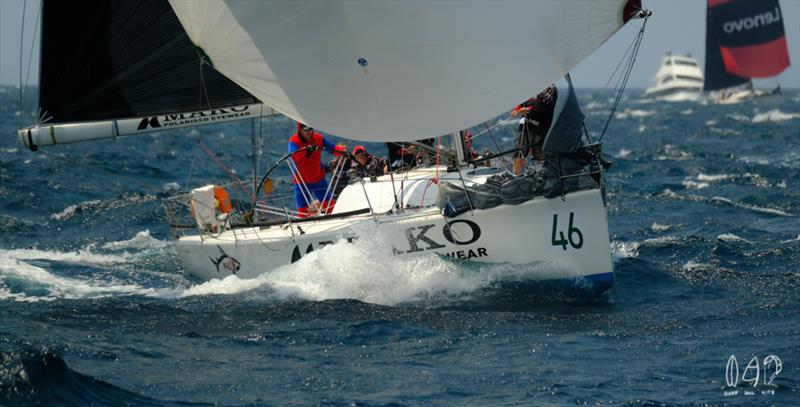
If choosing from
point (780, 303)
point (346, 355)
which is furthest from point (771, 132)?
point (346, 355)

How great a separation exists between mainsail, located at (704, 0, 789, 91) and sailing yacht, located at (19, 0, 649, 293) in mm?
59091

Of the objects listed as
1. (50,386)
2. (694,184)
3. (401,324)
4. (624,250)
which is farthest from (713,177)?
(50,386)

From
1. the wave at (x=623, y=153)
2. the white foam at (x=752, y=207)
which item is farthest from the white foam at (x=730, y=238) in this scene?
the wave at (x=623, y=153)

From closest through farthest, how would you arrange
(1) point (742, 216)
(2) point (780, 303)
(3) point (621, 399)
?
(3) point (621, 399) → (2) point (780, 303) → (1) point (742, 216)

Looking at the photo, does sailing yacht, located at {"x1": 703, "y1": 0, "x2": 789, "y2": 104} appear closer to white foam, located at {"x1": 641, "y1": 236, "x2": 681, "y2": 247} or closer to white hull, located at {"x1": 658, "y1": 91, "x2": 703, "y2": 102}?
white hull, located at {"x1": 658, "y1": 91, "x2": 703, "y2": 102}

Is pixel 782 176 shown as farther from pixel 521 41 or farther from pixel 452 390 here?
pixel 452 390

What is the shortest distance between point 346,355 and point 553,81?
11.0ft

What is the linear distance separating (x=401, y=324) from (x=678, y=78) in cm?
13484

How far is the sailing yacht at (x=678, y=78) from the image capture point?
138 metres

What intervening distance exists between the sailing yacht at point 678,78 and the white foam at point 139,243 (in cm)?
12405

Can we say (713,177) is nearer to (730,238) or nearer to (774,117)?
(730,238)

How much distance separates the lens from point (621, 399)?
7465 millimetres

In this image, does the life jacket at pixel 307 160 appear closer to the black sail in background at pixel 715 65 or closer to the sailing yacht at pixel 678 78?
the black sail in background at pixel 715 65

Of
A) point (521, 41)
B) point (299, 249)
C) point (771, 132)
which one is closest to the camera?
point (521, 41)
